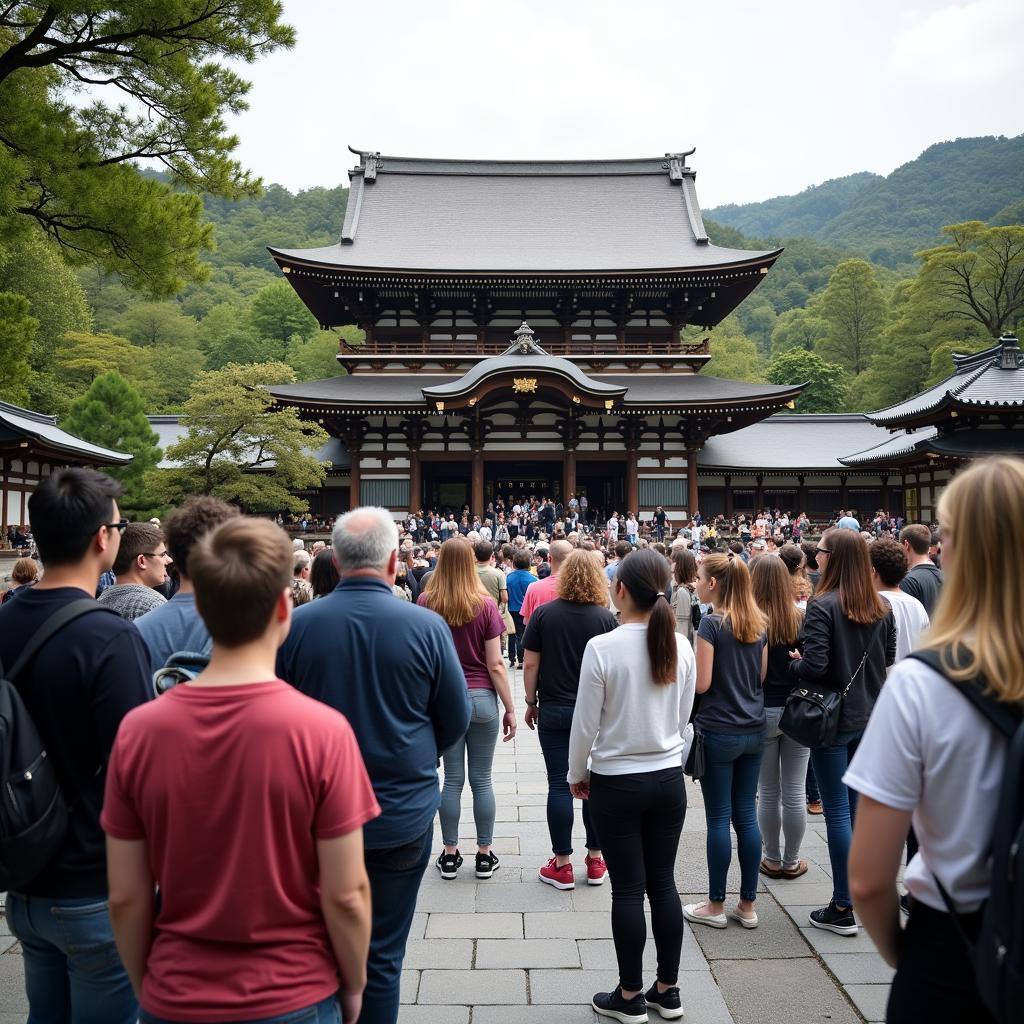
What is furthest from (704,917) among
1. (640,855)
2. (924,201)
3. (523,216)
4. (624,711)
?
(924,201)

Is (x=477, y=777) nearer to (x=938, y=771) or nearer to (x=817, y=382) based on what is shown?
→ (x=938, y=771)

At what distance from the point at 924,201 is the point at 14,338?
9142 centimetres

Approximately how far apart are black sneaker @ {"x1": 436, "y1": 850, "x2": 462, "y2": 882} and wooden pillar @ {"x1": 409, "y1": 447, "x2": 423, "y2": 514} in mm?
17491

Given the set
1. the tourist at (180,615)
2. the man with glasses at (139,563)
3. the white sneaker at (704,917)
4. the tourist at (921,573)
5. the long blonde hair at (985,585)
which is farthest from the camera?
the tourist at (921,573)

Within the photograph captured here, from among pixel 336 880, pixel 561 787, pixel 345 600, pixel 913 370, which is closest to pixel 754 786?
pixel 561 787

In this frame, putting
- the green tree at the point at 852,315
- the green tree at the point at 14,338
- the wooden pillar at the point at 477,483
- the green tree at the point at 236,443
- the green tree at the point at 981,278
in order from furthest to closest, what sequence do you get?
the green tree at the point at 852,315 → the green tree at the point at 981,278 → the wooden pillar at the point at 477,483 → the green tree at the point at 236,443 → the green tree at the point at 14,338

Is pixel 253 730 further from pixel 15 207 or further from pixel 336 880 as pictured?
pixel 15 207

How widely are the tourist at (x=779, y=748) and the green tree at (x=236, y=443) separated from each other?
17.4 m

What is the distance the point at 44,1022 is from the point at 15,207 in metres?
6.79

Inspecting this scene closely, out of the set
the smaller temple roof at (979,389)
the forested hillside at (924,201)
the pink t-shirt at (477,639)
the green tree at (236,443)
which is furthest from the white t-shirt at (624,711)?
the forested hillside at (924,201)

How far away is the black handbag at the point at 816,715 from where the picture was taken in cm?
346

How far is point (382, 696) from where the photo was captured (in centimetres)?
234

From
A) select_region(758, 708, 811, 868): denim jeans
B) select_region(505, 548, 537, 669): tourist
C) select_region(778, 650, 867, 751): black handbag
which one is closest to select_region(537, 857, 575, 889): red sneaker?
select_region(758, 708, 811, 868): denim jeans

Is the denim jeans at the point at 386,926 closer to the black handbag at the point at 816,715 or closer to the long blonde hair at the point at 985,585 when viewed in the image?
Result: the long blonde hair at the point at 985,585
